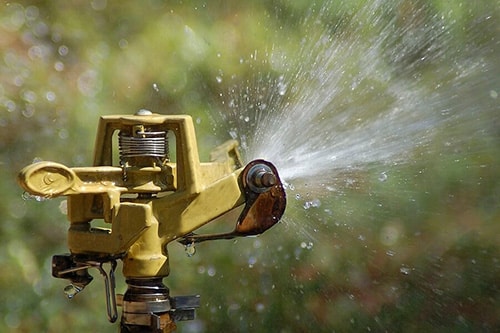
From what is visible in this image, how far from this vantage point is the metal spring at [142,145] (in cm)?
143

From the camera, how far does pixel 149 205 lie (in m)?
1.41

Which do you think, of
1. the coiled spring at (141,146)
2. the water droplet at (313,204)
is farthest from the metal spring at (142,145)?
the water droplet at (313,204)

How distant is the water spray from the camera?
141 centimetres

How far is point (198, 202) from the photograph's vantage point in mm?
1439

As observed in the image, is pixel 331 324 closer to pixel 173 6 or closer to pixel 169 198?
pixel 173 6

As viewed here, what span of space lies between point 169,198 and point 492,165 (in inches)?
54.7

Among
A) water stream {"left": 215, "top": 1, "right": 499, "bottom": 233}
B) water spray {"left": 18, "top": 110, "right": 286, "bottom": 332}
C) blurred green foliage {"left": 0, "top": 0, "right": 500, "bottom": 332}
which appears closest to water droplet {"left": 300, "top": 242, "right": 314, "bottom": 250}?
blurred green foliage {"left": 0, "top": 0, "right": 500, "bottom": 332}

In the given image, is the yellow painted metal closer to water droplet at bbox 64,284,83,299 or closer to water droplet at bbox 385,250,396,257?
water droplet at bbox 64,284,83,299

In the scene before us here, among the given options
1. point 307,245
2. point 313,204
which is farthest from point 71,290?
point 307,245

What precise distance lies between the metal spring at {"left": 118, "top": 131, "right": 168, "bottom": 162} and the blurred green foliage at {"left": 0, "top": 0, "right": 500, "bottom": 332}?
3.04ft

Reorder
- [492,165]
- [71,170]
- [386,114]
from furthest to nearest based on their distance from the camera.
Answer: [492,165] < [386,114] < [71,170]

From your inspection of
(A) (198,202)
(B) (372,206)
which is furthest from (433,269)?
(A) (198,202)

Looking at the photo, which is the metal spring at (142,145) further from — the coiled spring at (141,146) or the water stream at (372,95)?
the water stream at (372,95)

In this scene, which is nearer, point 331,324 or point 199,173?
point 199,173
